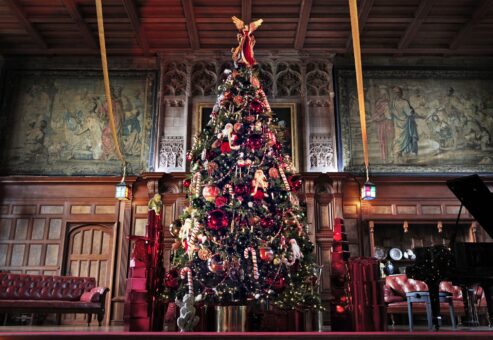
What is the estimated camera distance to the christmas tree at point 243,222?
506 centimetres

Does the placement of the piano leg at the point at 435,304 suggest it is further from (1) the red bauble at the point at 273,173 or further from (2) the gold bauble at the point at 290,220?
(1) the red bauble at the point at 273,173

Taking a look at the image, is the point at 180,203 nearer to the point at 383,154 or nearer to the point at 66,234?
the point at 66,234

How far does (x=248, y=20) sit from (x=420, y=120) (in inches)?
170

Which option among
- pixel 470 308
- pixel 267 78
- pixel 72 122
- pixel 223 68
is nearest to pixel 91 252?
pixel 72 122

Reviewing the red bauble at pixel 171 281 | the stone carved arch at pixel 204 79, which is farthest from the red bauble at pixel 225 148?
the stone carved arch at pixel 204 79

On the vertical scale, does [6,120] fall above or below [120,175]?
above

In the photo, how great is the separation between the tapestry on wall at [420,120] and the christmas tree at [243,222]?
165 inches

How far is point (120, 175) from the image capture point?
923cm

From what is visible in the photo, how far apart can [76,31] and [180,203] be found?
13.7 feet

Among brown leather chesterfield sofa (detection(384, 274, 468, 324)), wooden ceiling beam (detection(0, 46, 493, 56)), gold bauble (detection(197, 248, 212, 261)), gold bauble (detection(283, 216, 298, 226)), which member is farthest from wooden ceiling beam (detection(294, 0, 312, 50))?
gold bauble (detection(197, 248, 212, 261))

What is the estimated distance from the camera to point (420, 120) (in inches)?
383

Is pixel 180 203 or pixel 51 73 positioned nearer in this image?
pixel 180 203

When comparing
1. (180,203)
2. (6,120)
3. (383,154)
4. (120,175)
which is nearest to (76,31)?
(6,120)

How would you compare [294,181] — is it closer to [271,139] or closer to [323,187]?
[271,139]
